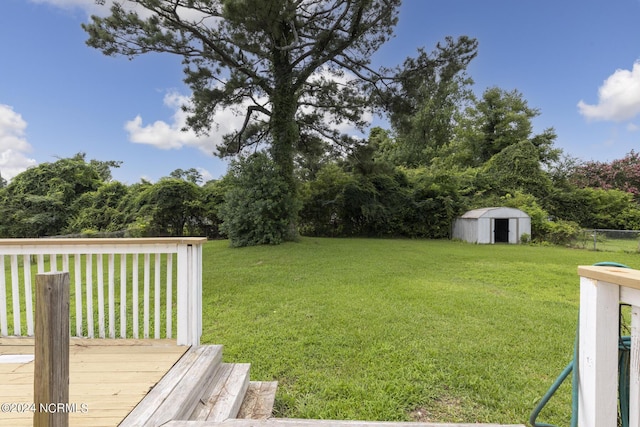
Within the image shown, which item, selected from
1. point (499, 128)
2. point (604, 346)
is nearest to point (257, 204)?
point (604, 346)

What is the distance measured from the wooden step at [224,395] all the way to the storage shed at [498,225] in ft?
43.0

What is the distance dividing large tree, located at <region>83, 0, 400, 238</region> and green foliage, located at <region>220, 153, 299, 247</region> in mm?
450

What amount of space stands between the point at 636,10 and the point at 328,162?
1276 centimetres

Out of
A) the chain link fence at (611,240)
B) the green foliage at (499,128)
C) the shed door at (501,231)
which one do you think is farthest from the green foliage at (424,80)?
the green foliage at (499,128)

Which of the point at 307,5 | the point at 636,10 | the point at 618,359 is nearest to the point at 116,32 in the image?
the point at 307,5

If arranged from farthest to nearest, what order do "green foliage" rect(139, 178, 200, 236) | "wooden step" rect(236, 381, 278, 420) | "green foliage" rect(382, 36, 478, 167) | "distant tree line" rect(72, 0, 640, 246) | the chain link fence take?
"green foliage" rect(139, 178, 200, 236), the chain link fence, "green foliage" rect(382, 36, 478, 167), "distant tree line" rect(72, 0, 640, 246), "wooden step" rect(236, 381, 278, 420)

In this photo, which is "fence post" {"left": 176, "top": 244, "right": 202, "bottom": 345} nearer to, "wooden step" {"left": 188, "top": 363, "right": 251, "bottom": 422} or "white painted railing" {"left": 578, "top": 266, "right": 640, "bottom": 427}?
"wooden step" {"left": 188, "top": 363, "right": 251, "bottom": 422}

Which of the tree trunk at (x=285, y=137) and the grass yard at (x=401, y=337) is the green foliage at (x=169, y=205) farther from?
the grass yard at (x=401, y=337)

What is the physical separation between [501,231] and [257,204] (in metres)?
11.0

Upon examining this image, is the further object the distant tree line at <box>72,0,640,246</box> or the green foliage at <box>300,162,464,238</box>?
the green foliage at <box>300,162,464,238</box>

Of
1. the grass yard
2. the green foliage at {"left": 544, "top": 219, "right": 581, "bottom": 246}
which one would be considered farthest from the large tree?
the green foliage at {"left": 544, "top": 219, "right": 581, "bottom": 246}

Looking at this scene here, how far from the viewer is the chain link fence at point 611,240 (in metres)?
10.6

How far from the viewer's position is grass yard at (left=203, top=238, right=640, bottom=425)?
2.09 metres

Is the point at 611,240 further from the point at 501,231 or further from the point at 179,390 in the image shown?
the point at 179,390
